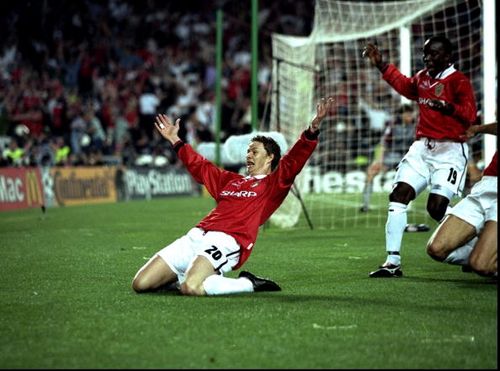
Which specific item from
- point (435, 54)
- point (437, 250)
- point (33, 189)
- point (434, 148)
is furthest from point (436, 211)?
point (33, 189)

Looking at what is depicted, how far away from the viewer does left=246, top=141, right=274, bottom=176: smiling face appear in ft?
27.3

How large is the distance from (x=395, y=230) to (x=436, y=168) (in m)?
0.74

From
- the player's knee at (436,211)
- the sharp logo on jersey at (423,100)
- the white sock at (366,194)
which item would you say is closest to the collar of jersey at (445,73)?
the sharp logo on jersey at (423,100)

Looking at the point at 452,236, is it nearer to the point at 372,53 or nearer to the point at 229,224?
the point at 229,224

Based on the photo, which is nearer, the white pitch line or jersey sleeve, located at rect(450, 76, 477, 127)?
the white pitch line

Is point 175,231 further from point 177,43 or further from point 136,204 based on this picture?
point 177,43

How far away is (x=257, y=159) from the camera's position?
8.32 metres

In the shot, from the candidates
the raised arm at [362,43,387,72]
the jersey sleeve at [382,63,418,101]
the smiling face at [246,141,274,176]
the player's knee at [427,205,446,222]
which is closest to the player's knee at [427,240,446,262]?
the player's knee at [427,205,446,222]

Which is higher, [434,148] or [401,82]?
[401,82]

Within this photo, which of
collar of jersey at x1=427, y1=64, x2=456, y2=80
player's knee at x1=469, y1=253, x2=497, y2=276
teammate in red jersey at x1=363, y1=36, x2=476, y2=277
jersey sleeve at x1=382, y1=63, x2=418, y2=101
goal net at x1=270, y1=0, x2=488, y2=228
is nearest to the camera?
player's knee at x1=469, y1=253, x2=497, y2=276

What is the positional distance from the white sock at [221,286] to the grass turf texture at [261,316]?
0.13m

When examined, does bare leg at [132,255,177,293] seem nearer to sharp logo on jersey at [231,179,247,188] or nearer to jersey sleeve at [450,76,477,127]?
sharp logo on jersey at [231,179,247,188]

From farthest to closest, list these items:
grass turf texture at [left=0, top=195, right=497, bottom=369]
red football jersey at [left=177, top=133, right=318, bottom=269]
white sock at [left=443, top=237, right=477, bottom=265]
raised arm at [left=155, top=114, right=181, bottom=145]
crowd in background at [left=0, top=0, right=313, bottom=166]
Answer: crowd in background at [left=0, top=0, right=313, bottom=166] < raised arm at [left=155, top=114, right=181, bottom=145] < white sock at [left=443, top=237, right=477, bottom=265] < red football jersey at [left=177, top=133, right=318, bottom=269] < grass turf texture at [left=0, top=195, right=497, bottom=369]

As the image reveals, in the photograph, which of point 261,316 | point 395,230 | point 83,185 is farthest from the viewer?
point 83,185
